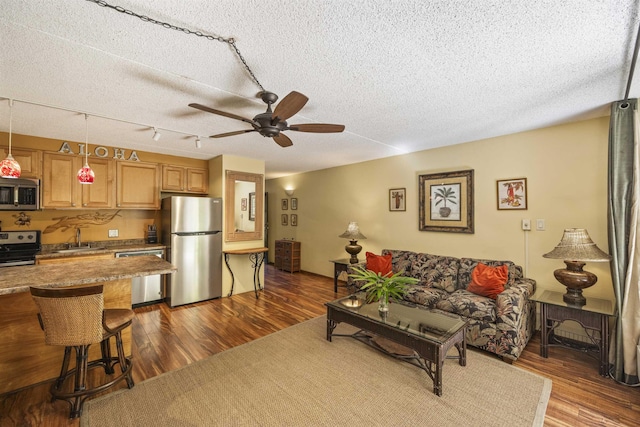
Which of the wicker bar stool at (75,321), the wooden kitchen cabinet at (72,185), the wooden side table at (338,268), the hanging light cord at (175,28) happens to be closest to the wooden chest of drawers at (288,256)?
the wooden side table at (338,268)

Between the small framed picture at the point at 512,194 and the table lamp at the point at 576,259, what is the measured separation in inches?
29.7

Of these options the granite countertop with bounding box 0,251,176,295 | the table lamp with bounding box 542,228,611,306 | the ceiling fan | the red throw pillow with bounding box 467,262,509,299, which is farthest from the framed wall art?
the granite countertop with bounding box 0,251,176,295

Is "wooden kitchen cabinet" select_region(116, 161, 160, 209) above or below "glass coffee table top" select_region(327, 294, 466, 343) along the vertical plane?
above

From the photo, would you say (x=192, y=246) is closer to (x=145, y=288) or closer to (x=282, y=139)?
(x=145, y=288)

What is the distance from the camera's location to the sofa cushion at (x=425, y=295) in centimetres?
320

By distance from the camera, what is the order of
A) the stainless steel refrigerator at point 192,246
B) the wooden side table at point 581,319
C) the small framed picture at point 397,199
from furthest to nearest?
1. the small framed picture at point 397,199
2. the stainless steel refrigerator at point 192,246
3. the wooden side table at point 581,319

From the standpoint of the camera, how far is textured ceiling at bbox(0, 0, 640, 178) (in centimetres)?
141

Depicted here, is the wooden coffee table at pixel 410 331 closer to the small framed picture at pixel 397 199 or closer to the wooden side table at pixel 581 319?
the wooden side table at pixel 581 319

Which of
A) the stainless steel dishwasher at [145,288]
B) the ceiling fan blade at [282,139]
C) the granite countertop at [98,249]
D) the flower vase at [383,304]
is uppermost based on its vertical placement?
the ceiling fan blade at [282,139]

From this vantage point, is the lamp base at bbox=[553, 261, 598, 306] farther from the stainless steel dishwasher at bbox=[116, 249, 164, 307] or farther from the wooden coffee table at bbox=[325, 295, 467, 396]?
the stainless steel dishwasher at bbox=[116, 249, 164, 307]

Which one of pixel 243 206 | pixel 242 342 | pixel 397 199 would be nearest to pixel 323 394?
pixel 242 342

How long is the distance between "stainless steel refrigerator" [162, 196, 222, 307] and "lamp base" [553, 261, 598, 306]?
4.56 meters

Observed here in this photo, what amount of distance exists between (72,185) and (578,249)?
6.16m

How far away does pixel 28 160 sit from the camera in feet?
11.4
